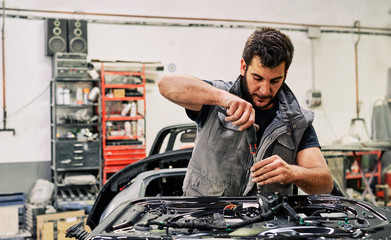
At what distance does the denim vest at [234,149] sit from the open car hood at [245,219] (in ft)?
1.19

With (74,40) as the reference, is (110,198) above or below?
below

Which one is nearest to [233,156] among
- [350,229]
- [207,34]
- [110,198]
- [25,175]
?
[350,229]

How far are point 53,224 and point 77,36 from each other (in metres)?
2.45

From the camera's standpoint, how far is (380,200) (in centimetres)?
696

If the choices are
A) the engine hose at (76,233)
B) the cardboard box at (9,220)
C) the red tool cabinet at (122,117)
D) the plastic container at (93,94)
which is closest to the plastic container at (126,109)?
the red tool cabinet at (122,117)

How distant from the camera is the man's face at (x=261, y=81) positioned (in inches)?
74.2

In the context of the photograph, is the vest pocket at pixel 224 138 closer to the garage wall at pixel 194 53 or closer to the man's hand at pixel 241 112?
the man's hand at pixel 241 112

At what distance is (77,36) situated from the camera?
595 centimetres

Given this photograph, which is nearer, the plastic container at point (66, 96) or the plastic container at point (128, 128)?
the plastic container at point (66, 96)

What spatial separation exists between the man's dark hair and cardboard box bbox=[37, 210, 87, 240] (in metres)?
3.53

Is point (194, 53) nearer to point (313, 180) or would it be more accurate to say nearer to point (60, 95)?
point (60, 95)

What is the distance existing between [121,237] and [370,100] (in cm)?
783

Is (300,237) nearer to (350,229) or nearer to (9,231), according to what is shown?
(350,229)

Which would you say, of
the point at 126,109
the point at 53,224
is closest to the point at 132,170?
the point at 53,224
